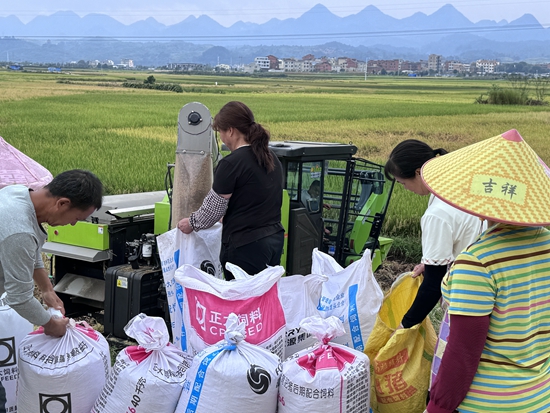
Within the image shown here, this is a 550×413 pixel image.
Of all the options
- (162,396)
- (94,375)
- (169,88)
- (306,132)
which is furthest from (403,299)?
(169,88)

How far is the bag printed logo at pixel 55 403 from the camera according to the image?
9.24 feet

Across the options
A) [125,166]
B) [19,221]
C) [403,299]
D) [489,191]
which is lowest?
[125,166]

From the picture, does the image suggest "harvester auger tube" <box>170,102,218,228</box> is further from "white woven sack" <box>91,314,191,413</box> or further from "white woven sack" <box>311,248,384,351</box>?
"white woven sack" <box>91,314,191,413</box>

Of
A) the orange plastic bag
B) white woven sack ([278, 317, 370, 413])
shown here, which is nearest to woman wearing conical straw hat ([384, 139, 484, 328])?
the orange plastic bag

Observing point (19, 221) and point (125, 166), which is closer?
point (19, 221)

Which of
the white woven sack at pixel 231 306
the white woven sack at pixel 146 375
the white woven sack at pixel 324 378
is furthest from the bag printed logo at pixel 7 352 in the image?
the white woven sack at pixel 324 378

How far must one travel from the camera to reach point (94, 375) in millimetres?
2889

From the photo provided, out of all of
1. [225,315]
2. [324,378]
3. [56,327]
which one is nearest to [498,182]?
[324,378]

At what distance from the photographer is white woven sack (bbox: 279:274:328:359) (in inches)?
126

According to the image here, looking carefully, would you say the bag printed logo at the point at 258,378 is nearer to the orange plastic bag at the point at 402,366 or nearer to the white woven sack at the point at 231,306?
the white woven sack at the point at 231,306

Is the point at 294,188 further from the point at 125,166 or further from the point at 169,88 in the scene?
the point at 169,88

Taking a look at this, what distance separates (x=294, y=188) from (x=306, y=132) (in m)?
15.1

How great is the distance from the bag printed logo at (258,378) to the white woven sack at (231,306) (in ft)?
0.83

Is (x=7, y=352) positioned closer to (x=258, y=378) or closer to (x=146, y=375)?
(x=146, y=375)
